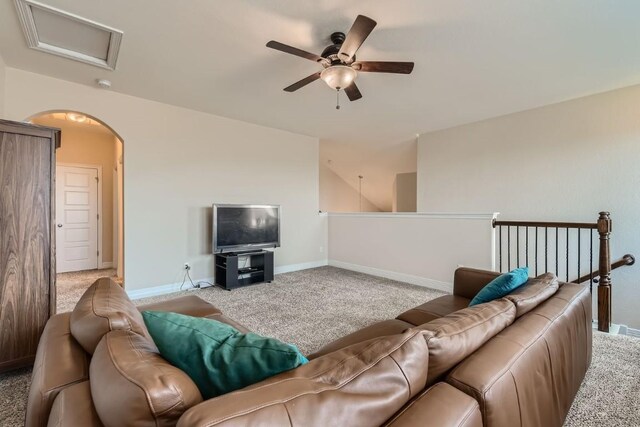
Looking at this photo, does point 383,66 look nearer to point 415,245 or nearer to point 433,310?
point 433,310

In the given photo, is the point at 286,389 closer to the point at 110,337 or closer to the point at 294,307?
the point at 110,337

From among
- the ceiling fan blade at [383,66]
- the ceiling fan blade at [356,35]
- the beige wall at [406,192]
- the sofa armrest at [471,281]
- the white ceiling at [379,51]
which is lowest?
the sofa armrest at [471,281]

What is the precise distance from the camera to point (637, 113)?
11.1 feet

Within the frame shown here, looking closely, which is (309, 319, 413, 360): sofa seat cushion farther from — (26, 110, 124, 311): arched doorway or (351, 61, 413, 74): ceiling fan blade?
(26, 110, 124, 311): arched doorway

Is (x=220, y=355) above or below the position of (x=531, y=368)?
above

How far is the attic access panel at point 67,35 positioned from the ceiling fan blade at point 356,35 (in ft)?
6.21

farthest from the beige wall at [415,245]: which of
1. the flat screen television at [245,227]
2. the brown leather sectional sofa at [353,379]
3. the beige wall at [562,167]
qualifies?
the brown leather sectional sofa at [353,379]

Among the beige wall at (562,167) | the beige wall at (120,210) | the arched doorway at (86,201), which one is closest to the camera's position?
the beige wall at (562,167)

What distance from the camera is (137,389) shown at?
0.67 m

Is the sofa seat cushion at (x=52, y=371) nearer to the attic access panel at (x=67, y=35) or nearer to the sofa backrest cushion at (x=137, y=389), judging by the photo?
the sofa backrest cushion at (x=137, y=389)

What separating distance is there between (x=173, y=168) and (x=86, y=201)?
9.12 ft

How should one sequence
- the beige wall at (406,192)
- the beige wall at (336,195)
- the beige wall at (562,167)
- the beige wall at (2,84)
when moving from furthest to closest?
the beige wall at (336,195)
the beige wall at (406,192)
the beige wall at (562,167)
the beige wall at (2,84)

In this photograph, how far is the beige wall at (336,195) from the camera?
8402mm

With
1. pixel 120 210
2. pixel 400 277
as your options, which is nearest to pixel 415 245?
pixel 400 277
